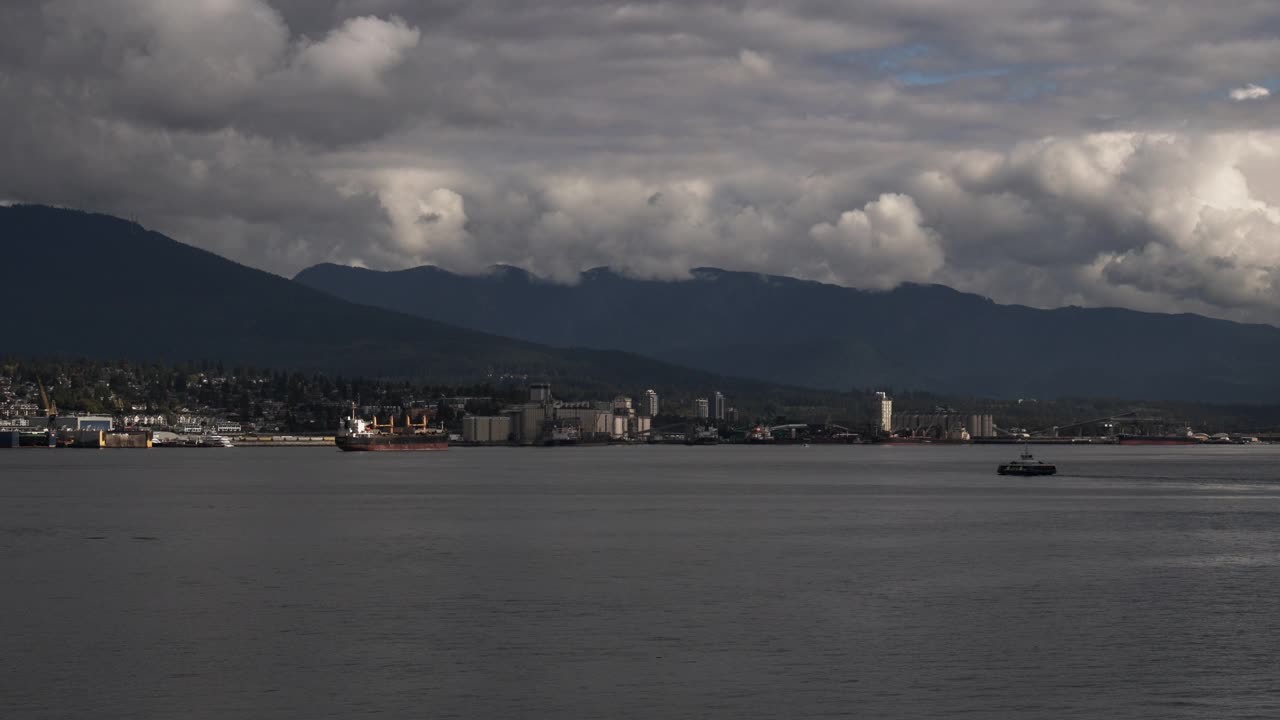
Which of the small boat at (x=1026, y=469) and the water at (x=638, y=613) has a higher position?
the small boat at (x=1026, y=469)

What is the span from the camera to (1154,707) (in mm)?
35938

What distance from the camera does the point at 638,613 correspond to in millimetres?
50531

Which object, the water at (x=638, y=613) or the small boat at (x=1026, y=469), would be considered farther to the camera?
the small boat at (x=1026, y=469)

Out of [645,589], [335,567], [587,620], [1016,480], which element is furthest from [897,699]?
[1016,480]

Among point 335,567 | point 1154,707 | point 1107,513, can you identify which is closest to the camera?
point 1154,707

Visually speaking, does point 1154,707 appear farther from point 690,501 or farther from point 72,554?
point 690,501

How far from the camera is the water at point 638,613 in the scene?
37.4m

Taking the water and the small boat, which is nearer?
the water

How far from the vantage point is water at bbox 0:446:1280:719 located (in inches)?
1473

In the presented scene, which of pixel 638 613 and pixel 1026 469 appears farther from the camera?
pixel 1026 469

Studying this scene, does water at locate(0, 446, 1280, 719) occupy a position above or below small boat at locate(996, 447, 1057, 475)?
below

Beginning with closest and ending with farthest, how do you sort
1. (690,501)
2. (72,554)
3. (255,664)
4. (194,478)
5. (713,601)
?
(255,664) < (713,601) < (72,554) < (690,501) < (194,478)

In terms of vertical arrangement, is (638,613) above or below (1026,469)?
below

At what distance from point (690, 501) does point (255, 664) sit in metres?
77.7
